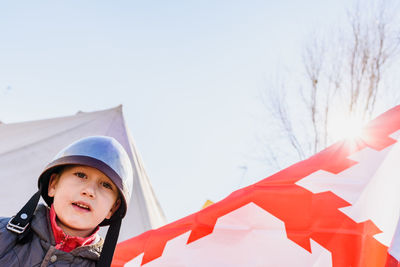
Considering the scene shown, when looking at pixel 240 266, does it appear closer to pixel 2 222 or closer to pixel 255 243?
pixel 255 243

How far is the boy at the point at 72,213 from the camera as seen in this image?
4.58ft

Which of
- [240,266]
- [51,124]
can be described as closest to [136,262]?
[240,266]

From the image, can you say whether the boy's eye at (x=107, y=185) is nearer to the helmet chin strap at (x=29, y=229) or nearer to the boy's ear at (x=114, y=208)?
the boy's ear at (x=114, y=208)

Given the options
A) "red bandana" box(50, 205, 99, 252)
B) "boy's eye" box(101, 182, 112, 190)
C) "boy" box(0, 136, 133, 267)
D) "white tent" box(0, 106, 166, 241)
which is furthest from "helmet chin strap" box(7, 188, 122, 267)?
"white tent" box(0, 106, 166, 241)

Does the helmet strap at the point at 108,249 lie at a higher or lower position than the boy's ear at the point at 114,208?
lower

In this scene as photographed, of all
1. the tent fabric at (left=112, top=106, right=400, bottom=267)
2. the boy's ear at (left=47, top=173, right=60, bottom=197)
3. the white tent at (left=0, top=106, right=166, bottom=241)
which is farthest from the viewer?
the white tent at (left=0, top=106, right=166, bottom=241)

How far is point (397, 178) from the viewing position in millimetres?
1557

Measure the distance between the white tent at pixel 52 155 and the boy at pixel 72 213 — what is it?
250 cm

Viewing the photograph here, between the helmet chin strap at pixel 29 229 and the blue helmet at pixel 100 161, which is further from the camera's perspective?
the blue helmet at pixel 100 161

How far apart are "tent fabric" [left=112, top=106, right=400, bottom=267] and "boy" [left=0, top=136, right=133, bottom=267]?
24 centimetres

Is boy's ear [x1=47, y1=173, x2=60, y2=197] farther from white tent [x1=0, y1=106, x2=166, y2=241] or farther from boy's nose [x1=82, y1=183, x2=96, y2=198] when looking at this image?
white tent [x1=0, y1=106, x2=166, y2=241]

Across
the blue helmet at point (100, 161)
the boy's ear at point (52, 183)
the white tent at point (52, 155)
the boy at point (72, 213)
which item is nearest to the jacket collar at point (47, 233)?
the boy at point (72, 213)

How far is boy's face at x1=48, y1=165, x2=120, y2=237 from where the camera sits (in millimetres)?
1459

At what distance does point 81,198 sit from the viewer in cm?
146
